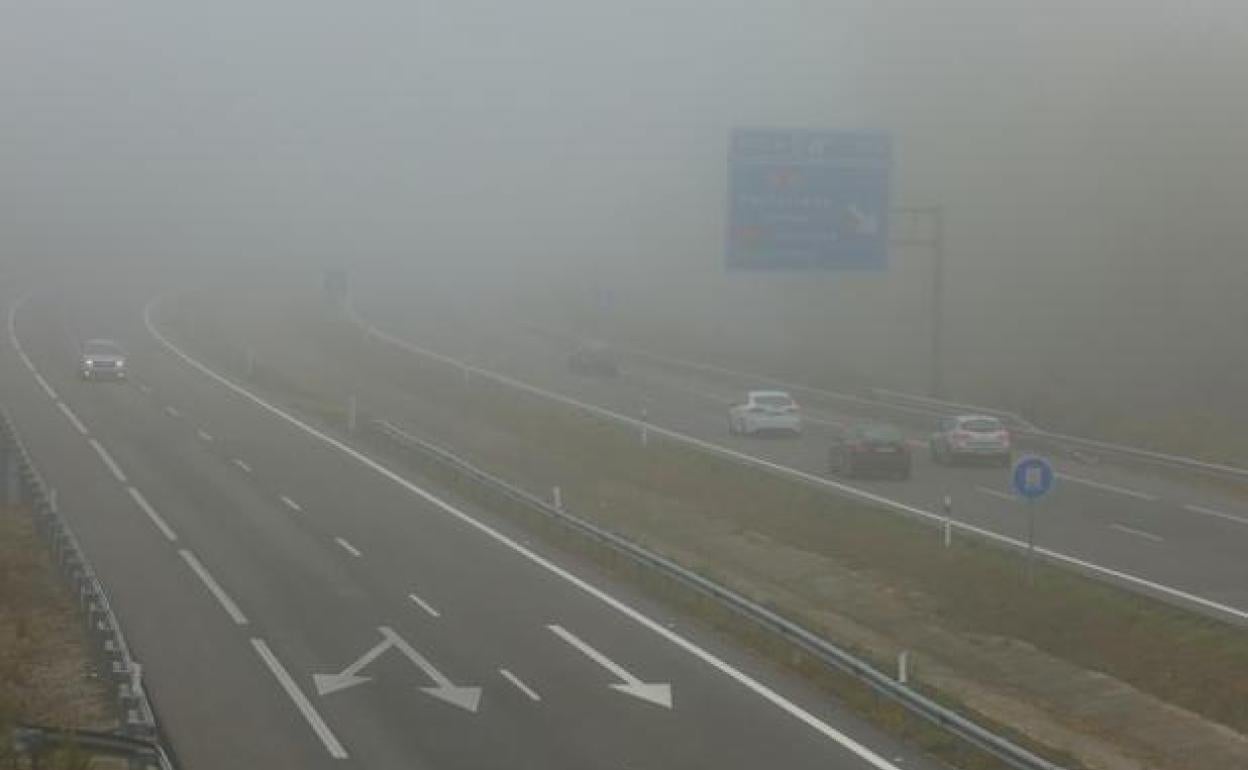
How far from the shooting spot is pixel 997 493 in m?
36.8

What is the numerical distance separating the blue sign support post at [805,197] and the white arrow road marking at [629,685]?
20.1 m

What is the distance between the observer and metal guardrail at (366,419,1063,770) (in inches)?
651

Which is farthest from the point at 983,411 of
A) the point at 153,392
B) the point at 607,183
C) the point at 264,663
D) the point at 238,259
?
the point at 607,183

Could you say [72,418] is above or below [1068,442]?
below

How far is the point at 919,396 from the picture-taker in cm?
5384

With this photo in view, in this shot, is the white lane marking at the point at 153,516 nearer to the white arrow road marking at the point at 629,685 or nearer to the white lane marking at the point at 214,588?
the white lane marking at the point at 214,588

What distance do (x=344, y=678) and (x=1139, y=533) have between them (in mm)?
16015

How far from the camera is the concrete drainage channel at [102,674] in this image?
47.4 ft

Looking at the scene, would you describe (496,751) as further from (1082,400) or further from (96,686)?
(1082,400)

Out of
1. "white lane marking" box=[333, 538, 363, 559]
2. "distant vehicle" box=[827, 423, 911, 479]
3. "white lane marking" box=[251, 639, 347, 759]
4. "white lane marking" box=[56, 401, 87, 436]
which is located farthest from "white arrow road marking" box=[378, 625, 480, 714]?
"white lane marking" box=[56, 401, 87, 436]

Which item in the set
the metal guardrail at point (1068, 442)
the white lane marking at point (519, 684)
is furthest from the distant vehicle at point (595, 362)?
→ the white lane marking at point (519, 684)

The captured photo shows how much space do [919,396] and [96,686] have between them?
1439 inches

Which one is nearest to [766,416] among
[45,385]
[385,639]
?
[45,385]

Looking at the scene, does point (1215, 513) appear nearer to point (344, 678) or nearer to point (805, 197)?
point (805, 197)
